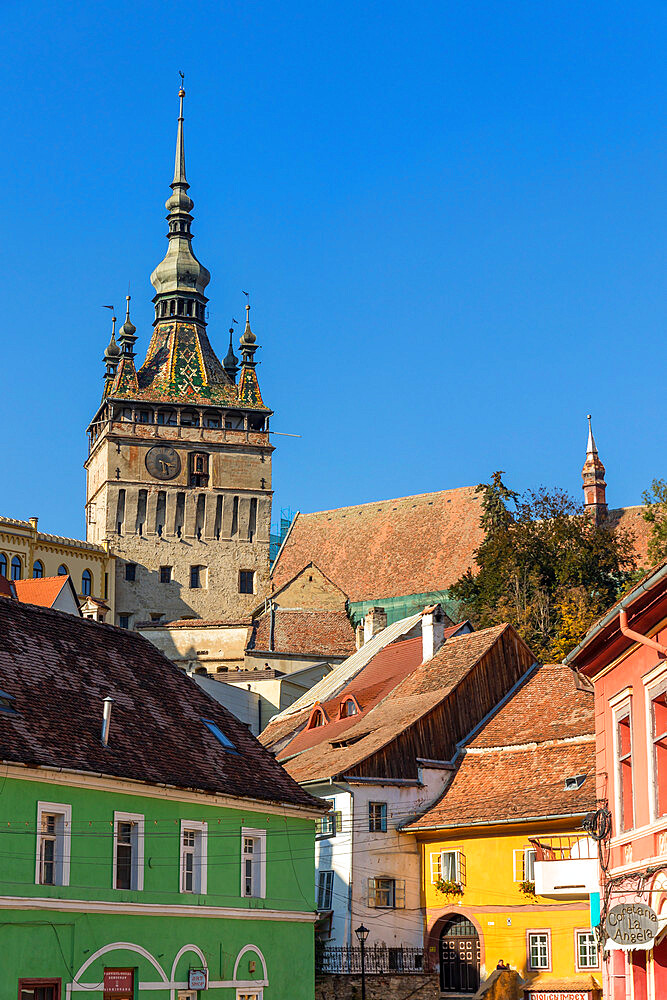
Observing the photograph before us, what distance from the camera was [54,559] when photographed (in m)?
85.0

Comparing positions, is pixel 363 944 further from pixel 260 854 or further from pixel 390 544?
pixel 390 544

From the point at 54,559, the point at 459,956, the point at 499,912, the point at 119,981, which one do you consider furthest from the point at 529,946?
the point at 54,559

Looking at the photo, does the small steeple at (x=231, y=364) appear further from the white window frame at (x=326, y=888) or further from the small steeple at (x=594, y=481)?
the white window frame at (x=326, y=888)

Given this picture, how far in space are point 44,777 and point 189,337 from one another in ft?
262

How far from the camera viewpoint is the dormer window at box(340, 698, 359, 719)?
164 feet

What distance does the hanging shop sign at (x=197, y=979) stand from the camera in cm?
2786

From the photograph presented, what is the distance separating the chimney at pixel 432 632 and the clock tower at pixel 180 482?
43.3 metres

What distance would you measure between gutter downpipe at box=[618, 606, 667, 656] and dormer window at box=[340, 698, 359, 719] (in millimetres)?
31565

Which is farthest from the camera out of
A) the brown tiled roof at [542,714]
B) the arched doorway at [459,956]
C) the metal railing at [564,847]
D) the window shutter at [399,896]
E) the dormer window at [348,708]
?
the dormer window at [348,708]

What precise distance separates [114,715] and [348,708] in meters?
21.9

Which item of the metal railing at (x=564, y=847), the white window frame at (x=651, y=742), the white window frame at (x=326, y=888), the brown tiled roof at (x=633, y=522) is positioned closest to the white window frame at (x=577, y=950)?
the metal railing at (x=564, y=847)

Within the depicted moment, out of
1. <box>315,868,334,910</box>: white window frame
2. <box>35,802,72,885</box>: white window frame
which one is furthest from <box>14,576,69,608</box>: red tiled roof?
<box>35,802,72,885</box>: white window frame

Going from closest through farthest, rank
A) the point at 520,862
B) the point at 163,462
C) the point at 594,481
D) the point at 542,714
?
the point at 520,862 → the point at 542,714 → the point at 163,462 → the point at 594,481

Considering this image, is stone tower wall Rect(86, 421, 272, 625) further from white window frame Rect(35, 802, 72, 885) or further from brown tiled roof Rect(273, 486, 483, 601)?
white window frame Rect(35, 802, 72, 885)
